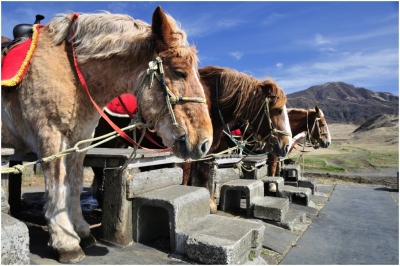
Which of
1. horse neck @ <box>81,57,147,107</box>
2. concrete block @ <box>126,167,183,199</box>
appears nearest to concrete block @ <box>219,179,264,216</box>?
concrete block @ <box>126,167,183,199</box>

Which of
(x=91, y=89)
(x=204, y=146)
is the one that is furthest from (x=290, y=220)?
(x=91, y=89)

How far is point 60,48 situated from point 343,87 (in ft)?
530

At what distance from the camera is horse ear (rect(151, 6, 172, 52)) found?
251 centimetres

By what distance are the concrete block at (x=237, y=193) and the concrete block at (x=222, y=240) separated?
1.67 m

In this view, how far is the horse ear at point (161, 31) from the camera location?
251 cm

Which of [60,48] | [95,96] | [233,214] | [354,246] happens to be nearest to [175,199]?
[95,96]

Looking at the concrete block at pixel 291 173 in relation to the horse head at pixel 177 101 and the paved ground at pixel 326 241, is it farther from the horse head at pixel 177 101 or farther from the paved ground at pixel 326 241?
the horse head at pixel 177 101

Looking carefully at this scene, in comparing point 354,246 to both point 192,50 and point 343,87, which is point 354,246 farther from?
point 343,87

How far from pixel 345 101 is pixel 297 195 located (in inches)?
4836

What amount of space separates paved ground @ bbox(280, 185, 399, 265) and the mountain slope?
201ft

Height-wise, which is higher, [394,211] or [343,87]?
[343,87]

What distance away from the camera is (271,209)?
489cm

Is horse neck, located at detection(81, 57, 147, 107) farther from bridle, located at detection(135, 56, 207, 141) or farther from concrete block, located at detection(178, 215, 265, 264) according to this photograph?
concrete block, located at detection(178, 215, 265, 264)

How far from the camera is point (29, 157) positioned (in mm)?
3932
